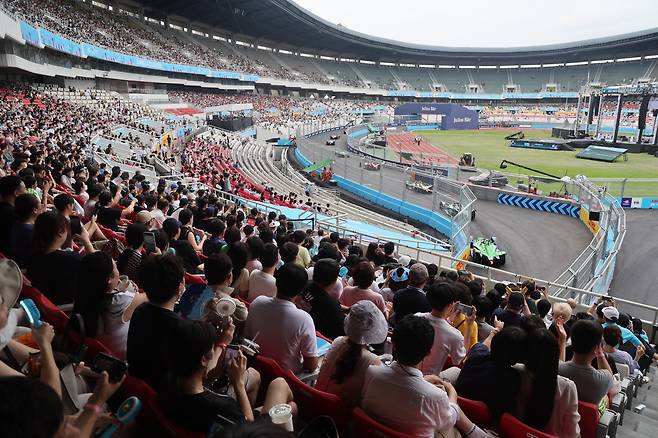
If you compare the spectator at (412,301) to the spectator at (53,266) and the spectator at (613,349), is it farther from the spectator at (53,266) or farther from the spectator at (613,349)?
the spectator at (53,266)

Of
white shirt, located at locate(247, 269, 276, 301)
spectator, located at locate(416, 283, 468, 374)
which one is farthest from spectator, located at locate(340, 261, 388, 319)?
spectator, located at locate(416, 283, 468, 374)

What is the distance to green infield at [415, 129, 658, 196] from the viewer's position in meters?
28.7

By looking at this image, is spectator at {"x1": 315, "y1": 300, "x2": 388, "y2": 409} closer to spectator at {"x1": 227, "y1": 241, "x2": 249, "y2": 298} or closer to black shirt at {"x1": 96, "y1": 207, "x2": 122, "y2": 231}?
spectator at {"x1": 227, "y1": 241, "x2": 249, "y2": 298}

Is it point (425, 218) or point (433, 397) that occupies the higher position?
point (433, 397)

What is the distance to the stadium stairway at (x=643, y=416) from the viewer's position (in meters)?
4.43

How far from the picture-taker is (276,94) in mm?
77812

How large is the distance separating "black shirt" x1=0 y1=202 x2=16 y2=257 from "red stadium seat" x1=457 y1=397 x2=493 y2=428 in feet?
15.8

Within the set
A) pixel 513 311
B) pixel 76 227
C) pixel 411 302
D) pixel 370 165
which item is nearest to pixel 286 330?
pixel 411 302

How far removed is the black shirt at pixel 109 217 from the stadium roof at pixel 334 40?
55555 mm

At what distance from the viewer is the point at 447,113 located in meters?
59.9

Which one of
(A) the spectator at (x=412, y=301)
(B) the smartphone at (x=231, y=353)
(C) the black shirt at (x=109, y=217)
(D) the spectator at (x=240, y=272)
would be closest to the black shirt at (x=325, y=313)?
(A) the spectator at (x=412, y=301)

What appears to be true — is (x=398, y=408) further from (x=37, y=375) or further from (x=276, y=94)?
(x=276, y=94)

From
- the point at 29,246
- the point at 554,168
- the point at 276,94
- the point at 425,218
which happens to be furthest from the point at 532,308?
the point at 276,94

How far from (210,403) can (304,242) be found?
575cm
